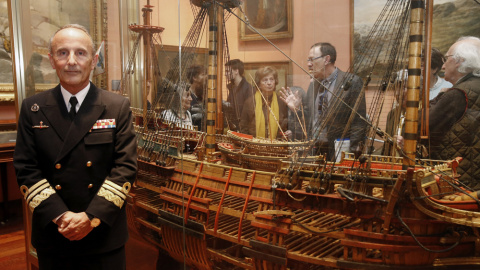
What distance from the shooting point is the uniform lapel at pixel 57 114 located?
91.0 inches

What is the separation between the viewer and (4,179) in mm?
6457

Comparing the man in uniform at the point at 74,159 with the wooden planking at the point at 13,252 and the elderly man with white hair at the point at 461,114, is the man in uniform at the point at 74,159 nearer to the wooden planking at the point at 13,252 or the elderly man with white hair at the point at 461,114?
the elderly man with white hair at the point at 461,114

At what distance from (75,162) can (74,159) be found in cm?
2

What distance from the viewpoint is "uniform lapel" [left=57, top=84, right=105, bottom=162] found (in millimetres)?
2273

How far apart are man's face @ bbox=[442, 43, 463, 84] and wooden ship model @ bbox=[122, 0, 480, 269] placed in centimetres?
15

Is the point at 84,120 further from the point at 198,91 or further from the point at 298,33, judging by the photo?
the point at 298,33

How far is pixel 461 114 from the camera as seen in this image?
227 centimetres

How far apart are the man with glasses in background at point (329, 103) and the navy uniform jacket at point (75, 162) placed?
45.1 inches

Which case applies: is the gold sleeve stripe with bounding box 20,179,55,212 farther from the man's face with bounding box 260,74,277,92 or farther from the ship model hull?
the man's face with bounding box 260,74,277,92

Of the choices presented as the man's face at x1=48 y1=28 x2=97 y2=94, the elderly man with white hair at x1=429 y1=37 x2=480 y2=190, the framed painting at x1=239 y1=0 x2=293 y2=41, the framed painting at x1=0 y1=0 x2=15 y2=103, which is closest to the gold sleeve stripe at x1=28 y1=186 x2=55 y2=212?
the man's face at x1=48 y1=28 x2=97 y2=94

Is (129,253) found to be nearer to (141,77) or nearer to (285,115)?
(141,77)

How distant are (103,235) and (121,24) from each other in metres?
2.10

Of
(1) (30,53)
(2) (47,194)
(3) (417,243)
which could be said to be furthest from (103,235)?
(1) (30,53)

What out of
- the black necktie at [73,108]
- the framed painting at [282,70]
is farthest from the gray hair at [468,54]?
the black necktie at [73,108]
